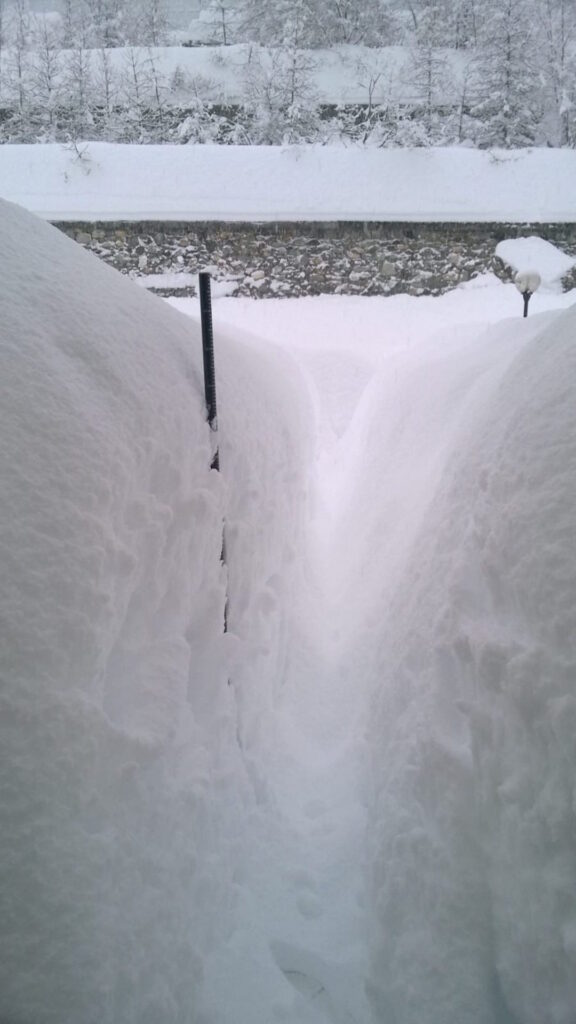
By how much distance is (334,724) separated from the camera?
112 inches

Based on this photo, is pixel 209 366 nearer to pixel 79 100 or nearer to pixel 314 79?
pixel 79 100

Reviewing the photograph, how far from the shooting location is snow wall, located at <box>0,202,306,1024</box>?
119cm

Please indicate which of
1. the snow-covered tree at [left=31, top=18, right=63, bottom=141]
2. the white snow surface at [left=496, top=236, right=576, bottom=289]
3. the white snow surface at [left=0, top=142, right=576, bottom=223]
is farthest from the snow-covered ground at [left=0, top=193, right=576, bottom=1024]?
the snow-covered tree at [left=31, top=18, right=63, bottom=141]

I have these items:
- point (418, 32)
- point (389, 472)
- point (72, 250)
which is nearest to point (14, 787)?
point (72, 250)

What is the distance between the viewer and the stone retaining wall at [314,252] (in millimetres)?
11500

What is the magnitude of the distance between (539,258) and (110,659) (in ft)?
41.4

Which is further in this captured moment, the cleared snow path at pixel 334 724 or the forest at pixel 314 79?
the forest at pixel 314 79

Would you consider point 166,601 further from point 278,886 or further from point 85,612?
point 278,886

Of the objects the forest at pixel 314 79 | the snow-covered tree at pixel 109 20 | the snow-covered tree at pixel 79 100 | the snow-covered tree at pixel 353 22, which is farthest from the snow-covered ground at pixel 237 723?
the snow-covered tree at pixel 109 20

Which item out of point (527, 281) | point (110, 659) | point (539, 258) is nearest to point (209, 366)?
point (110, 659)

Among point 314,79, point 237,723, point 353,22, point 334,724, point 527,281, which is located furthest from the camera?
point 353,22

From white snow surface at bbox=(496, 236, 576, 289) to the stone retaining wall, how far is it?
0.16 metres

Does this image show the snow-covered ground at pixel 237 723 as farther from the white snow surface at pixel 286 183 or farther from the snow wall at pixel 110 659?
the white snow surface at pixel 286 183

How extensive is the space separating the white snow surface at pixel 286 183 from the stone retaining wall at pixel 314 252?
0.21 m
